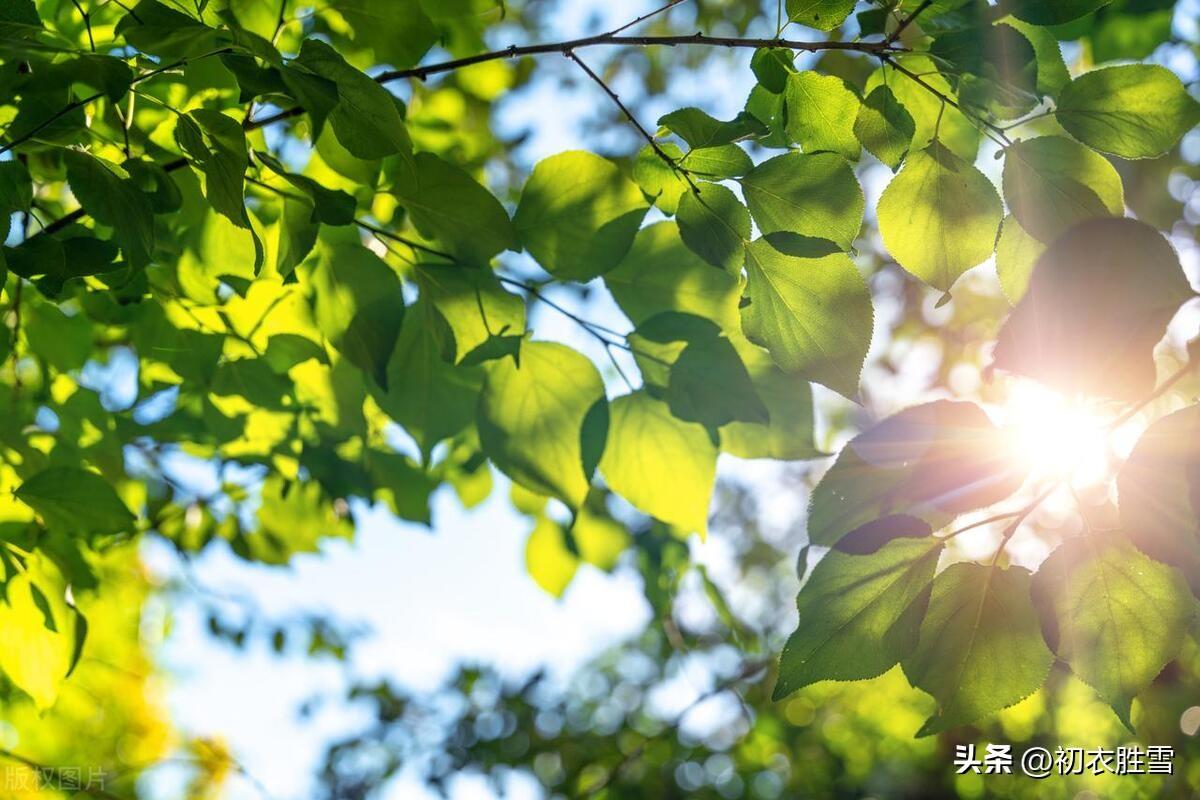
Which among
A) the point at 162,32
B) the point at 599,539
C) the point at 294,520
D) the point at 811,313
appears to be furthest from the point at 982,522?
the point at 294,520

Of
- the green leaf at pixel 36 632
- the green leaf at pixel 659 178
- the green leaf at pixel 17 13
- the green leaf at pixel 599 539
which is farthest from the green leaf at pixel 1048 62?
the green leaf at pixel 36 632

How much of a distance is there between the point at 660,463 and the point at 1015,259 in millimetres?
301

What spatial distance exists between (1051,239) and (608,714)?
11.8 ft

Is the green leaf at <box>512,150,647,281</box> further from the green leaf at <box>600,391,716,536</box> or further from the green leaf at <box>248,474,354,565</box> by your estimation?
the green leaf at <box>248,474,354,565</box>

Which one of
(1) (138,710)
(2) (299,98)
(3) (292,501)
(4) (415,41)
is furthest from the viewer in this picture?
(1) (138,710)

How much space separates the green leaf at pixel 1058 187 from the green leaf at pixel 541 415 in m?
0.31

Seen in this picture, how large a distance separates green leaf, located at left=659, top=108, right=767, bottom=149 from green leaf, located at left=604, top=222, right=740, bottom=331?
0.59 ft

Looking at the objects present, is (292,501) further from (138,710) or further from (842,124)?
(138,710)

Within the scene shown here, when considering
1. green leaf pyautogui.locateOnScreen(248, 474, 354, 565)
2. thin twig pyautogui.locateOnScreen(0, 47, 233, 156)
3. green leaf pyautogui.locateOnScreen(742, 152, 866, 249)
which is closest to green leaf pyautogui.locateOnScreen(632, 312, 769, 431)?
green leaf pyautogui.locateOnScreen(742, 152, 866, 249)

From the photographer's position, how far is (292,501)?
1.12 metres

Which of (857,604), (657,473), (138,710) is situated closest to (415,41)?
(657,473)

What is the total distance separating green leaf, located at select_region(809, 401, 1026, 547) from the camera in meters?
0.46

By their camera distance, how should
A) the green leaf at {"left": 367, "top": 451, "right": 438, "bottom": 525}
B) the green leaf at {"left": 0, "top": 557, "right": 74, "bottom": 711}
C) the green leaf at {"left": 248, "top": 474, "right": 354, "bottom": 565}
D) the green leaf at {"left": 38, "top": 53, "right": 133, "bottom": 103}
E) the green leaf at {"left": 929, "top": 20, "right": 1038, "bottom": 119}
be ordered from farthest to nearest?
the green leaf at {"left": 248, "top": 474, "right": 354, "bottom": 565} < the green leaf at {"left": 367, "top": 451, "right": 438, "bottom": 525} < the green leaf at {"left": 0, "top": 557, "right": 74, "bottom": 711} < the green leaf at {"left": 929, "top": 20, "right": 1038, "bottom": 119} < the green leaf at {"left": 38, "top": 53, "right": 133, "bottom": 103}

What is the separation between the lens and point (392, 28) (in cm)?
70
